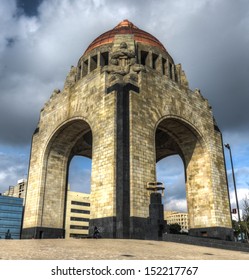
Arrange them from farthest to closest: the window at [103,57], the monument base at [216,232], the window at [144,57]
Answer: the window at [144,57]
the window at [103,57]
the monument base at [216,232]

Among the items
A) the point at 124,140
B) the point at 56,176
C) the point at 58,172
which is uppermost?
the point at 124,140

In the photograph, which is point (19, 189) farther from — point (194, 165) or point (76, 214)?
point (194, 165)

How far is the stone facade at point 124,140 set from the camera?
61.2ft

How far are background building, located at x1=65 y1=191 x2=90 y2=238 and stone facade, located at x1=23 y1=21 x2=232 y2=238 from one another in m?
58.8

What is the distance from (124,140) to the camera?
19203mm

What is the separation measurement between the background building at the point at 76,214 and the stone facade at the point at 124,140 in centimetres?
5879

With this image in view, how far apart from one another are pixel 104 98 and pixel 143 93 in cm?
286

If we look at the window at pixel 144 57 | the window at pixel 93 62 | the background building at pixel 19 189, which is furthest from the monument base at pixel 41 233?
the background building at pixel 19 189

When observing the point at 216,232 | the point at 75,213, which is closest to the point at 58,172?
the point at 216,232

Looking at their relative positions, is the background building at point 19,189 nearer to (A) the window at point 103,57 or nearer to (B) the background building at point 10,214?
(B) the background building at point 10,214

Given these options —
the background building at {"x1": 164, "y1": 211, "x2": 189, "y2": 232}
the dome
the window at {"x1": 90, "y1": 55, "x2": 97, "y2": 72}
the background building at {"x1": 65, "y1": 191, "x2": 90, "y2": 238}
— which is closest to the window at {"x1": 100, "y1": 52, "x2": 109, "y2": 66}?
the window at {"x1": 90, "y1": 55, "x2": 97, "y2": 72}

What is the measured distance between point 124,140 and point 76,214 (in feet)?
237
